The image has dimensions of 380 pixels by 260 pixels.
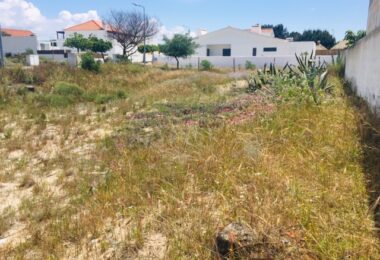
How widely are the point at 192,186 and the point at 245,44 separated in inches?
1619

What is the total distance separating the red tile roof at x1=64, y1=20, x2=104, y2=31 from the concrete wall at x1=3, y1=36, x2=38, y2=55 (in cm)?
1579

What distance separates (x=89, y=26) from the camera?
6044 centimetres

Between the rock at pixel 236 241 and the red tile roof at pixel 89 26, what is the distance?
61.3 meters

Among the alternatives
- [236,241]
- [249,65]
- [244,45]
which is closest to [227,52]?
[244,45]

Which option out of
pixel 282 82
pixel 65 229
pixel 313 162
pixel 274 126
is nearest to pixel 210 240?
pixel 65 229

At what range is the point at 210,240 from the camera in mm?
2605

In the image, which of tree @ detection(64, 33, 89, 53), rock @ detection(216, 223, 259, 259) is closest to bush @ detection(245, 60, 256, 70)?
tree @ detection(64, 33, 89, 53)

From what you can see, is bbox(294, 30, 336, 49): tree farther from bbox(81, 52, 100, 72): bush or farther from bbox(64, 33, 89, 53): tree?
bbox(81, 52, 100, 72): bush

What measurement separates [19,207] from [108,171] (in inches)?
44.4

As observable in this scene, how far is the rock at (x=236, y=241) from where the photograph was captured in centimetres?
234

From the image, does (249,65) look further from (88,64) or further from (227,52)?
(88,64)

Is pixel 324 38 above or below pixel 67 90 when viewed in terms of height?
above

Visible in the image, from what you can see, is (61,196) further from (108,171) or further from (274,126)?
(274,126)

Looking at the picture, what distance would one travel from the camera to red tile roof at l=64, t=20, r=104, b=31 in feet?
194
